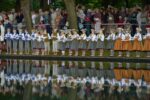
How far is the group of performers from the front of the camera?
32.0 m

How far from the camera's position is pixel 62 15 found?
127 feet

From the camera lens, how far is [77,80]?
73.6 ft

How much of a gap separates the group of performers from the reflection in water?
226 cm

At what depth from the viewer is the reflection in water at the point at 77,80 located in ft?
59.5

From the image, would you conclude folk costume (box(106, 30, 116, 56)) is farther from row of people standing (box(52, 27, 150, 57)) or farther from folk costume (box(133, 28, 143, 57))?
folk costume (box(133, 28, 143, 57))

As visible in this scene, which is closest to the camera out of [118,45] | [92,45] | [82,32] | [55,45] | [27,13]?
[118,45]

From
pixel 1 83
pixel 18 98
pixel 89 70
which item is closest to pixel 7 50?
pixel 89 70

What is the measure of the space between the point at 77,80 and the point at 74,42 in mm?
11078

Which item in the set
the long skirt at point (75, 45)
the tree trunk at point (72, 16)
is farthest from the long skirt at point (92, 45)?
the tree trunk at point (72, 16)

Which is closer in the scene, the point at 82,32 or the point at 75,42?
the point at 75,42

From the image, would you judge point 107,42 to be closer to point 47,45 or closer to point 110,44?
point 110,44

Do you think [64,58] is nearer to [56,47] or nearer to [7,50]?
[56,47]

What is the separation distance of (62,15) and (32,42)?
4841mm

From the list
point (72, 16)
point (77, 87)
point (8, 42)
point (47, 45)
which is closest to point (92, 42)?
point (47, 45)
